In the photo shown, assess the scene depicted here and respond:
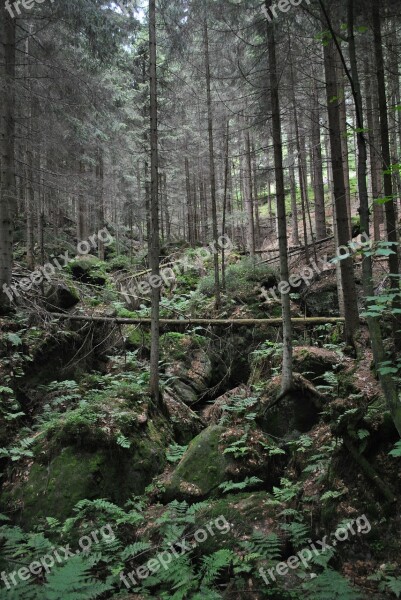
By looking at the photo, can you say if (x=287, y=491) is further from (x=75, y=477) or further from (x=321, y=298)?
(x=321, y=298)

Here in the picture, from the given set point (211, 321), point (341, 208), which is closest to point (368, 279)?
point (341, 208)

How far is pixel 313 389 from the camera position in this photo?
738 centimetres

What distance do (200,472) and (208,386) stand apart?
4.91m

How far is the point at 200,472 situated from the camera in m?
6.45

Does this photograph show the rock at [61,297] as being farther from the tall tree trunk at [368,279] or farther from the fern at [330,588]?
the fern at [330,588]

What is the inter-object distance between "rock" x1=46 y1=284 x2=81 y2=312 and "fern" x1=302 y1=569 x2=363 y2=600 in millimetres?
8919

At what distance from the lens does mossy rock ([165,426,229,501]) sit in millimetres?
6238

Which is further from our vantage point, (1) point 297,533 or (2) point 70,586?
(1) point 297,533

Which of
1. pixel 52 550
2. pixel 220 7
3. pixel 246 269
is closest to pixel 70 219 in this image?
pixel 246 269

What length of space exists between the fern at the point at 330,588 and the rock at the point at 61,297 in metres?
8.92

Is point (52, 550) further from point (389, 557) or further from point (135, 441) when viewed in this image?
point (389, 557)

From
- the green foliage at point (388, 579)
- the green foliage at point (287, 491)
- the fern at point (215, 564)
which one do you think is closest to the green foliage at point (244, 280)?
the green foliage at point (287, 491)

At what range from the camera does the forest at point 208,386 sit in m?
4.29

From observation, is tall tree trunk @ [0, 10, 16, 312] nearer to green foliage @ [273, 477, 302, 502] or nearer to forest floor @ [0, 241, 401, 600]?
forest floor @ [0, 241, 401, 600]
